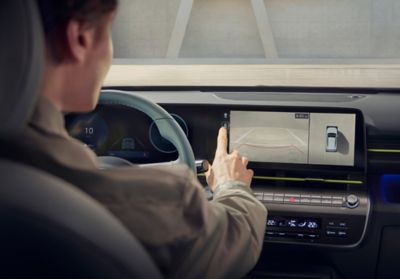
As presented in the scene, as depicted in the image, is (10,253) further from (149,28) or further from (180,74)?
(149,28)

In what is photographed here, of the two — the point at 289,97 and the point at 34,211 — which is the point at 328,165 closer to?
the point at 289,97

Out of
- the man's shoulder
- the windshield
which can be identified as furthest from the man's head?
the windshield

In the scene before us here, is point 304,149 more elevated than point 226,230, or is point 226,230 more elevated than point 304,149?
point 304,149

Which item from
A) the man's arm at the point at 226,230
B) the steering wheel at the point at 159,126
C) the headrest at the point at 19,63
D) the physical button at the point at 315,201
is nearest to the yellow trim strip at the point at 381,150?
the physical button at the point at 315,201

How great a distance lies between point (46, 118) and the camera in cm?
130

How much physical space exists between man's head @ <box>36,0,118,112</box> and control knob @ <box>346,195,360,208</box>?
1729mm

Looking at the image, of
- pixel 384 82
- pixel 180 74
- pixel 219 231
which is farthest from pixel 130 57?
pixel 219 231

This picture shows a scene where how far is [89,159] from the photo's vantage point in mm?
1346

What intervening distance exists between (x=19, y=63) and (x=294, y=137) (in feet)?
5.76

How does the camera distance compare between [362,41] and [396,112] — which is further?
[362,41]

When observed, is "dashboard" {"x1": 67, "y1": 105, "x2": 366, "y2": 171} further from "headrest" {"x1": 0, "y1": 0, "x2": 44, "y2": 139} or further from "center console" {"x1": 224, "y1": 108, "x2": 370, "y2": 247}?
"headrest" {"x1": 0, "y1": 0, "x2": 44, "y2": 139}

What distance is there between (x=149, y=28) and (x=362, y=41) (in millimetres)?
1689

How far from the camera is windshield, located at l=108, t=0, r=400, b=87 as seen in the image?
11.8 feet

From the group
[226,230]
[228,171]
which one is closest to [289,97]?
[228,171]
